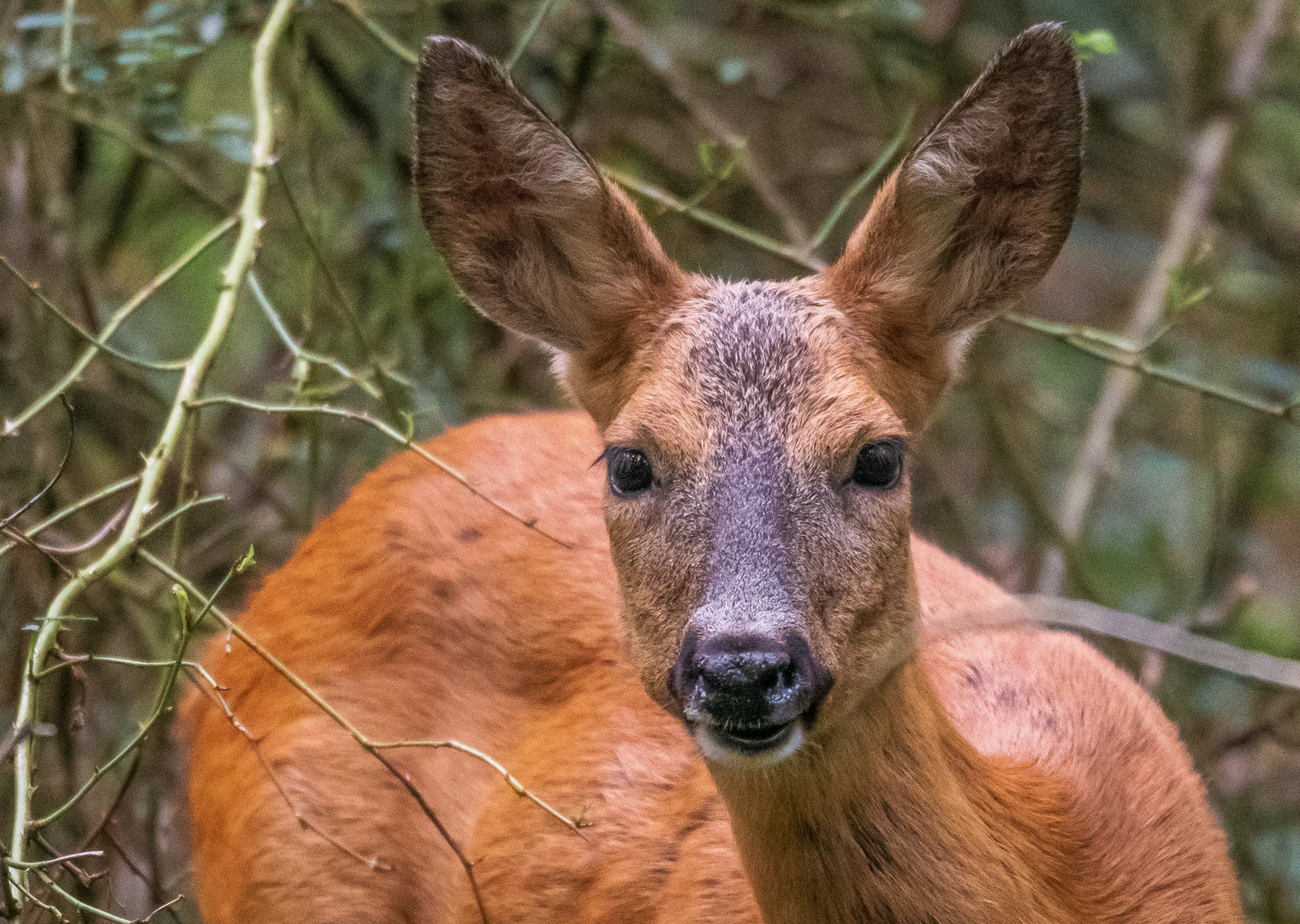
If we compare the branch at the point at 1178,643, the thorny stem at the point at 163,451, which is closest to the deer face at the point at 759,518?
the branch at the point at 1178,643

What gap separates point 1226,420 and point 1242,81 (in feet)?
4.89

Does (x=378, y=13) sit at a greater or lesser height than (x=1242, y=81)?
lesser

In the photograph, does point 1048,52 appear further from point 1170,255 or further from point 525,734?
point 1170,255

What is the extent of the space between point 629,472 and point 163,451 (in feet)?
3.79

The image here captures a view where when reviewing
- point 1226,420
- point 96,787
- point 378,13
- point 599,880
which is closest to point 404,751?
point 599,880

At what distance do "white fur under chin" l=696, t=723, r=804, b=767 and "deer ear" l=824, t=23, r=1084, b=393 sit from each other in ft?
3.11

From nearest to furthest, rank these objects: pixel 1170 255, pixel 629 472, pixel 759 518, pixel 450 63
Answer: pixel 759 518 → pixel 629 472 → pixel 450 63 → pixel 1170 255

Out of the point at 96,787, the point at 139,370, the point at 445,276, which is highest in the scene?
the point at 445,276

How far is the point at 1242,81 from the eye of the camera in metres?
5.84

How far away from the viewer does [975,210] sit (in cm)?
321

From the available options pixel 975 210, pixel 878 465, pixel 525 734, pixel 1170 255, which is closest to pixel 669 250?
pixel 1170 255

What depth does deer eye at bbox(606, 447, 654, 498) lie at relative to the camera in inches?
116

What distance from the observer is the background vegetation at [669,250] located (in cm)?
498

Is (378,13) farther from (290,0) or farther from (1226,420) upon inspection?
(1226,420)
